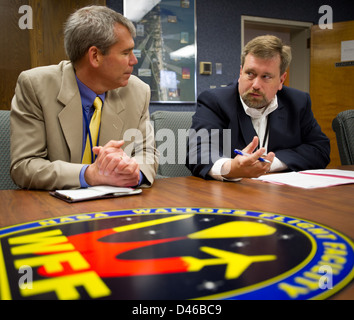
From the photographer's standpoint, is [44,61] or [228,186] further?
[44,61]

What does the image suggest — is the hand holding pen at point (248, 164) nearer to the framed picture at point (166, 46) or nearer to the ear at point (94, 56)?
the ear at point (94, 56)

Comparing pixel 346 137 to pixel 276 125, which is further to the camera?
pixel 346 137

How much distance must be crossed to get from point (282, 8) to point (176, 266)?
4.98 m

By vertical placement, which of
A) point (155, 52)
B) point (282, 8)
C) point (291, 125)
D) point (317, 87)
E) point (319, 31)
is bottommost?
point (291, 125)

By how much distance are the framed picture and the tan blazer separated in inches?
98.7

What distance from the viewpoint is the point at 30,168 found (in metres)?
1.16

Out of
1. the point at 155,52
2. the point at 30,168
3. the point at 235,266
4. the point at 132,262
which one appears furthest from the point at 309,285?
the point at 155,52

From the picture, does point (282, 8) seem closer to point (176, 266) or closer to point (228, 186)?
point (228, 186)

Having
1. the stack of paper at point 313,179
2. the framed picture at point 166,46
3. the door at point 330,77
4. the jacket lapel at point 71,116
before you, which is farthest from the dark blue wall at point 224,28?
the stack of paper at point 313,179

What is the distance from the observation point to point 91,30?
138 cm

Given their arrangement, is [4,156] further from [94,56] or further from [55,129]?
[94,56]

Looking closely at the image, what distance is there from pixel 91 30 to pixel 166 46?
2.69m

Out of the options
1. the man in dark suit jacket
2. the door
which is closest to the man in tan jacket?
the man in dark suit jacket

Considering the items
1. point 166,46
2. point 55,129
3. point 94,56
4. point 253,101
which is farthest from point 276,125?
point 166,46
